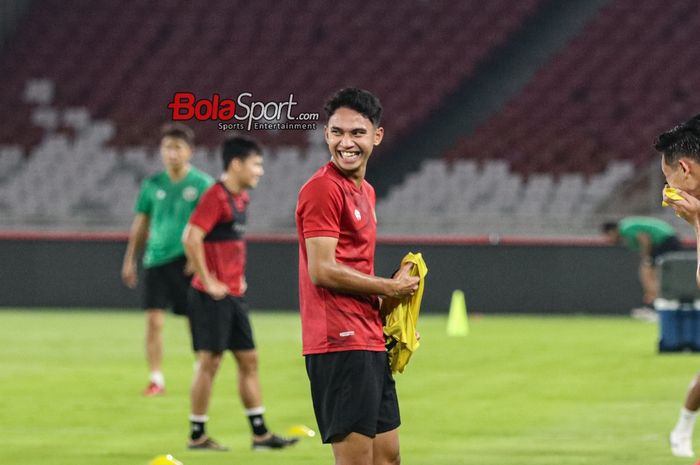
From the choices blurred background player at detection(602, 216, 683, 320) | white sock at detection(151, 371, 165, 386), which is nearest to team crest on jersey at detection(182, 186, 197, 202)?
white sock at detection(151, 371, 165, 386)

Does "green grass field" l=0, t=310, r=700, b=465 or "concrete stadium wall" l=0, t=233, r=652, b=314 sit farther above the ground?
"concrete stadium wall" l=0, t=233, r=652, b=314

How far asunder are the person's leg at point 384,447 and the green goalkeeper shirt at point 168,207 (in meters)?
7.17

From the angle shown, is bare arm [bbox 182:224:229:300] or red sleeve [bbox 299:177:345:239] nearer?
red sleeve [bbox 299:177:345:239]

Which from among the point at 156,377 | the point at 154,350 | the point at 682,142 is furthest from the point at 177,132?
the point at 682,142

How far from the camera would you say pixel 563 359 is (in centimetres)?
1684

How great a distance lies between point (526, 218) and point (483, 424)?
14180mm

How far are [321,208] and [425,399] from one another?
7266mm

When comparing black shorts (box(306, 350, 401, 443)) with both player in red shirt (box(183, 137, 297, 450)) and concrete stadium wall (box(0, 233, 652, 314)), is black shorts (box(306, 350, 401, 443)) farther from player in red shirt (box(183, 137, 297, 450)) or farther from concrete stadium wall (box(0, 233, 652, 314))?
concrete stadium wall (box(0, 233, 652, 314))

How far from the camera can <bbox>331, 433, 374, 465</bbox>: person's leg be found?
6.30 metres

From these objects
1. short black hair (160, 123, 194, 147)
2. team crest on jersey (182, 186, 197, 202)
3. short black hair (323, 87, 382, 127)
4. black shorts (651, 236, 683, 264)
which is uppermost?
short black hair (160, 123, 194, 147)

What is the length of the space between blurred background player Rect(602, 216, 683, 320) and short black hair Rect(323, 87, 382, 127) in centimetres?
1636

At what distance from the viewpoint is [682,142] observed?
6309mm

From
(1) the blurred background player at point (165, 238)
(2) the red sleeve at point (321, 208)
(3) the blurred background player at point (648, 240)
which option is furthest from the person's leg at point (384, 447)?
(3) the blurred background player at point (648, 240)

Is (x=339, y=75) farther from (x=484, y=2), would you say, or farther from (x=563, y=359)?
(x=563, y=359)
